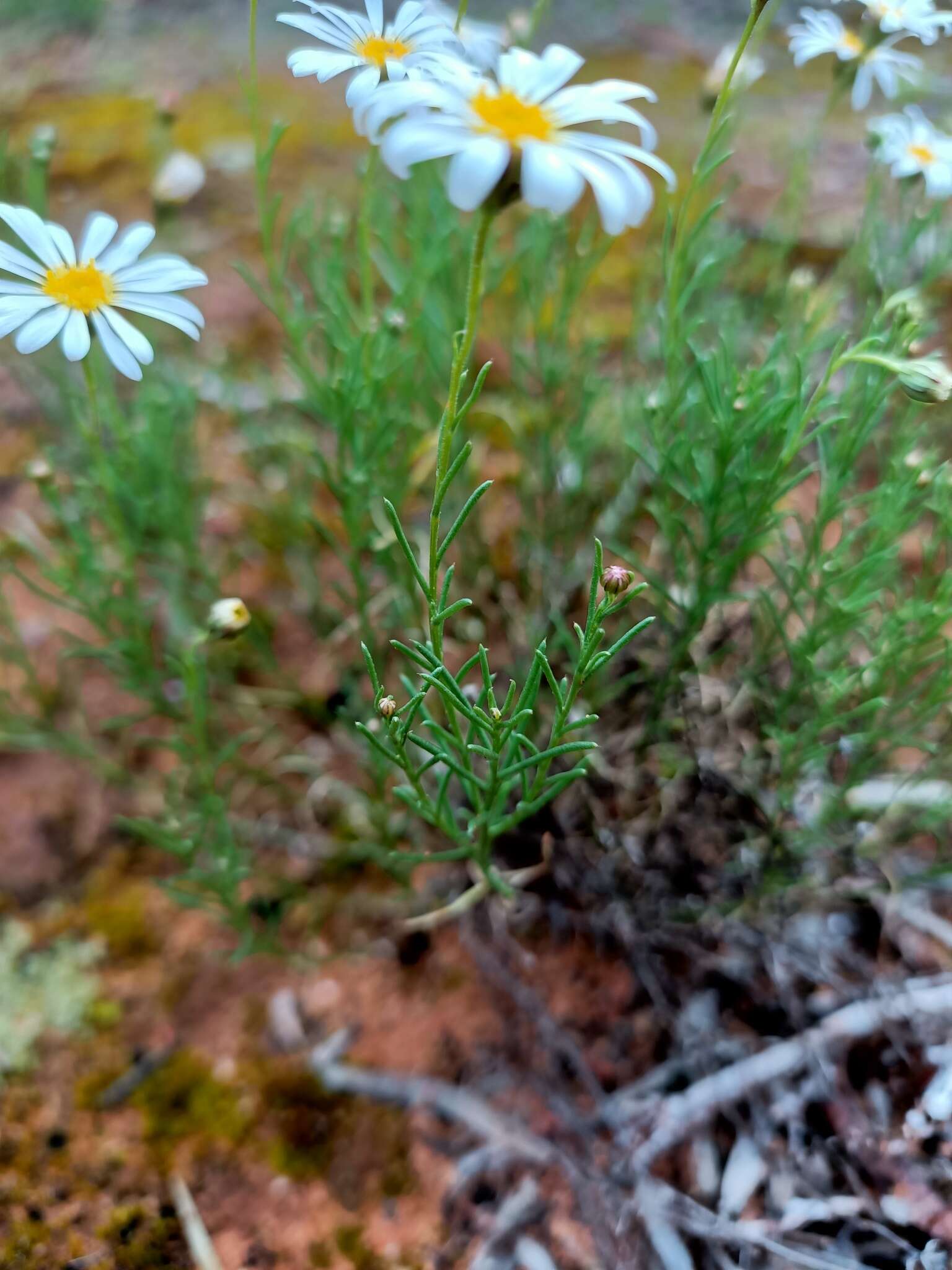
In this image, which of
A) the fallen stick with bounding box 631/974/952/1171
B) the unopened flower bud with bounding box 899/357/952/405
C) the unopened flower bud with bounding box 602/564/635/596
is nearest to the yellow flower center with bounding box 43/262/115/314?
→ the unopened flower bud with bounding box 602/564/635/596

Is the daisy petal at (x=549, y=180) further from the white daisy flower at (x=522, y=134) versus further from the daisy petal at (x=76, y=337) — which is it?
the daisy petal at (x=76, y=337)

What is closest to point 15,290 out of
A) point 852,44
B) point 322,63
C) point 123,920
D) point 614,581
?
point 322,63

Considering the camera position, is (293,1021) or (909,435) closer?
(909,435)

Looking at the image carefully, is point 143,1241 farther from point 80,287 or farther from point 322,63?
point 322,63

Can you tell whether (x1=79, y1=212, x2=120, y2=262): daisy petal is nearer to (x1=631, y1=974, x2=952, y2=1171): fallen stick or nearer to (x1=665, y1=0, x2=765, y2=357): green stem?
(x1=665, y1=0, x2=765, y2=357): green stem

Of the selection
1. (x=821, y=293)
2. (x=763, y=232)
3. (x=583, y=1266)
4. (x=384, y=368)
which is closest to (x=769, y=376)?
(x=384, y=368)

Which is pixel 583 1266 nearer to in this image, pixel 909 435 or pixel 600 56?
pixel 909 435
